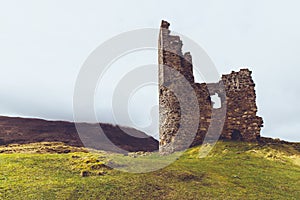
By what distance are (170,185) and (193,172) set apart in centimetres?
298

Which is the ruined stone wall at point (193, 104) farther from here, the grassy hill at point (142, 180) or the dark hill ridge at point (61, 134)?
the dark hill ridge at point (61, 134)

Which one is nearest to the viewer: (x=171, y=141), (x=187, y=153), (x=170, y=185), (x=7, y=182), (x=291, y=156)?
Answer: (x=7, y=182)

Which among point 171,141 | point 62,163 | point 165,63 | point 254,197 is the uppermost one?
point 165,63

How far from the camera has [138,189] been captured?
1428 centimetres

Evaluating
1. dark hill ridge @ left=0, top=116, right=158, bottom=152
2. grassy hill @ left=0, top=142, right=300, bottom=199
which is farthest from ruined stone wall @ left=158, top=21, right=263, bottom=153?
dark hill ridge @ left=0, top=116, right=158, bottom=152

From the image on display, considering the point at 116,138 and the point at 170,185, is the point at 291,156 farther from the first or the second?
the point at 116,138

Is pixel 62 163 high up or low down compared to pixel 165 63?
down

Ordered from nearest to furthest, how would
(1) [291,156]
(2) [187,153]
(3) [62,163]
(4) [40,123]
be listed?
(3) [62,163]
(1) [291,156]
(2) [187,153]
(4) [40,123]

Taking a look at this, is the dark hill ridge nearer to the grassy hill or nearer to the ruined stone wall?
the ruined stone wall

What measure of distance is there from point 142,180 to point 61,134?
64.2m

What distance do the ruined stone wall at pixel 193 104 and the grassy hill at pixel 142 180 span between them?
712cm

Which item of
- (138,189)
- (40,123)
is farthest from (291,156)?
(40,123)

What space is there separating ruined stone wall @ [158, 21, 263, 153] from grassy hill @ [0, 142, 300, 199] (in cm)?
712

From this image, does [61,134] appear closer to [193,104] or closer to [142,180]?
[193,104]
